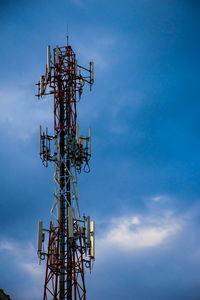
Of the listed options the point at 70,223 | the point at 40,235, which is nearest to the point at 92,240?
the point at 70,223

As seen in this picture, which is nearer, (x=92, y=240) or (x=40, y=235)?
(x=40, y=235)

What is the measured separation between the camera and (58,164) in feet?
221

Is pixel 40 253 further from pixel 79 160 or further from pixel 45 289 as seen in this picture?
pixel 79 160

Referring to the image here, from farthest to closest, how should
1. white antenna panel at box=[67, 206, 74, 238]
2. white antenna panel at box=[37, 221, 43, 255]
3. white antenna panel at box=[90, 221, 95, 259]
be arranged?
white antenna panel at box=[90, 221, 95, 259] < white antenna panel at box=[37, 221, 43, 255] < white antenna panel at box=[67, 206, 74, 238]

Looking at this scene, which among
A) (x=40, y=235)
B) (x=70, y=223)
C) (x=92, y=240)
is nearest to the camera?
(x=70, y=223)

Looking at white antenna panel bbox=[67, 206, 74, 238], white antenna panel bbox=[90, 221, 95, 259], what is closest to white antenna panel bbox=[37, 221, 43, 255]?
white antenna panel bbox=[67, 206, 74, 238]

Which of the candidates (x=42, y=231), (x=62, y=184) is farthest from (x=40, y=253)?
(x=62, y=184)

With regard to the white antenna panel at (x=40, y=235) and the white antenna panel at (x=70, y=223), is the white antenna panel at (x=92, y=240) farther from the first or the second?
the white antenna panel at (x=40, y=235)

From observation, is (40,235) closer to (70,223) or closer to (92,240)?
(70,223)

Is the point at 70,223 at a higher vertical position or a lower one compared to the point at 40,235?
higher

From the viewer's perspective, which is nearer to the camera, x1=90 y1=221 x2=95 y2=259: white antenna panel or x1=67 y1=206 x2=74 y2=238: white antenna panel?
x1=67 y1=206 x2=74 y2=238: white antenna panel

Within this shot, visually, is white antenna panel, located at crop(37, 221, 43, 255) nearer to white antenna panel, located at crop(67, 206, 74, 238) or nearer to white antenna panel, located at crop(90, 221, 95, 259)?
white antenna panel, located at crop(67, 206, 74, 238)

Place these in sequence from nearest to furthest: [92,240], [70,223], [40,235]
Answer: [70,223] < [40,235] < [92,240]

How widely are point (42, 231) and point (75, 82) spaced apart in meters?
15.7
